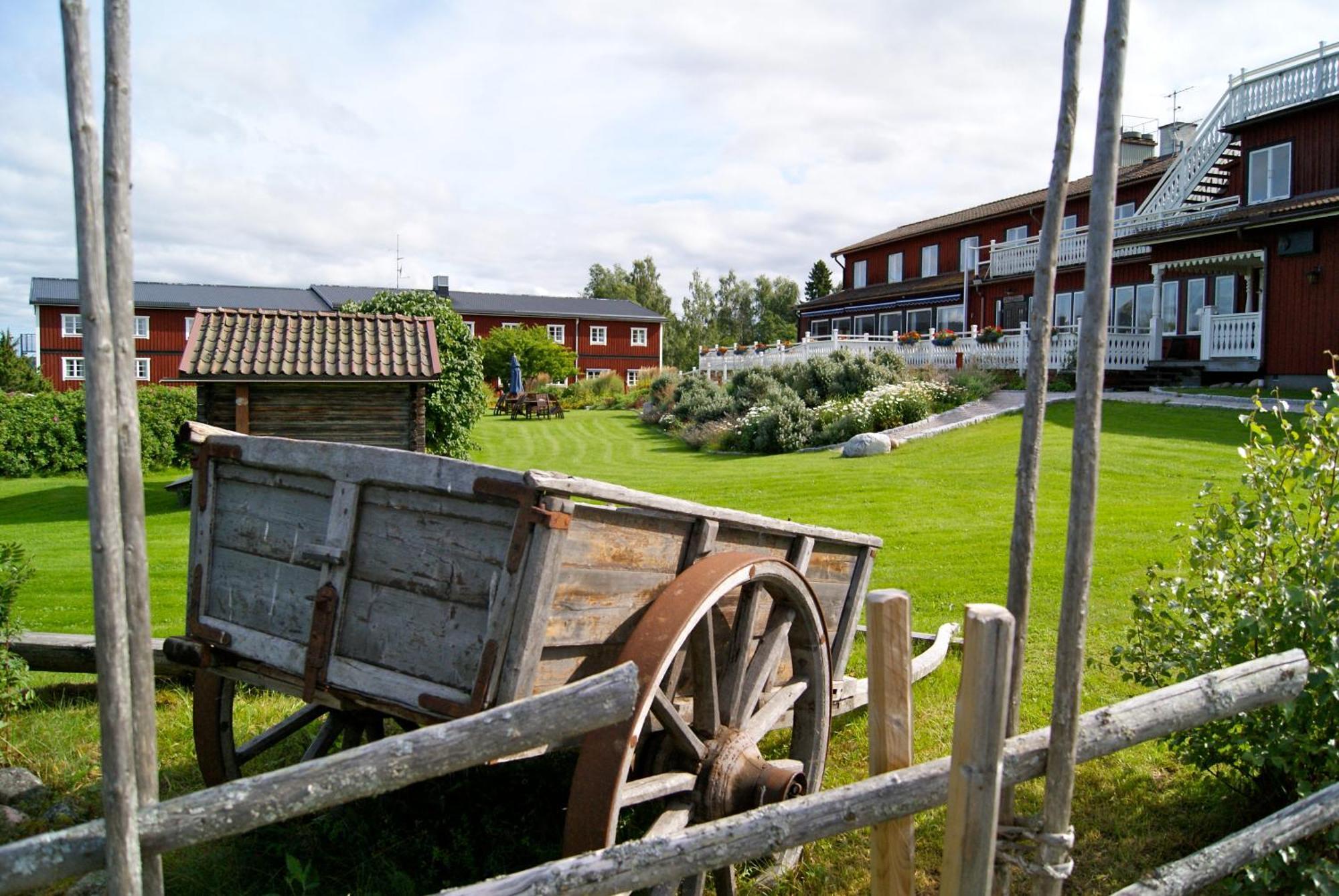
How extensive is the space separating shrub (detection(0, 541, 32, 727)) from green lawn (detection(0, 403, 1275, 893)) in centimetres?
23

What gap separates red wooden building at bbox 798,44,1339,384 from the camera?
65.6 feet

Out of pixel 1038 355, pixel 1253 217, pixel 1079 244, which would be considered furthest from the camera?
pixel 1079 244

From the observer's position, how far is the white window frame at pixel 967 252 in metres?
35.0

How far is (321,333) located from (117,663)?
12.0 m

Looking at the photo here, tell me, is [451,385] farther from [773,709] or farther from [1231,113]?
[1231,113]

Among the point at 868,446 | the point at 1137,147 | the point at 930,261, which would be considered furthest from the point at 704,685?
the point at 930,261

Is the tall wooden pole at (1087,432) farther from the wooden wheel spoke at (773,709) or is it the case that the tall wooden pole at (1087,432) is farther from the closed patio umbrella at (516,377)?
the closed patio umbrella at (516,377)

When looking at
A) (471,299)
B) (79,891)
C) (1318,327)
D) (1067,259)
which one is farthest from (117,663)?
(471,299)

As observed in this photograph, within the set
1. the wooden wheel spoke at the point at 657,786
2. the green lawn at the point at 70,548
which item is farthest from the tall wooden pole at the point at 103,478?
the green lawn at the point at 70,548

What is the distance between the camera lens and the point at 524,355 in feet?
139

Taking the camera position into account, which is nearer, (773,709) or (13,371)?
(773,709)

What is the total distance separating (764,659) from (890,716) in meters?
1.01

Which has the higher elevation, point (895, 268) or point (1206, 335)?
point (895, 268)

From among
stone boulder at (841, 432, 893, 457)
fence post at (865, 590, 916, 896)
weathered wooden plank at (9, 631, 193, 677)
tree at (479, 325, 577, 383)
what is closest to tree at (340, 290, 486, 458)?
stone boulder at (841, 432, 893, 457)
